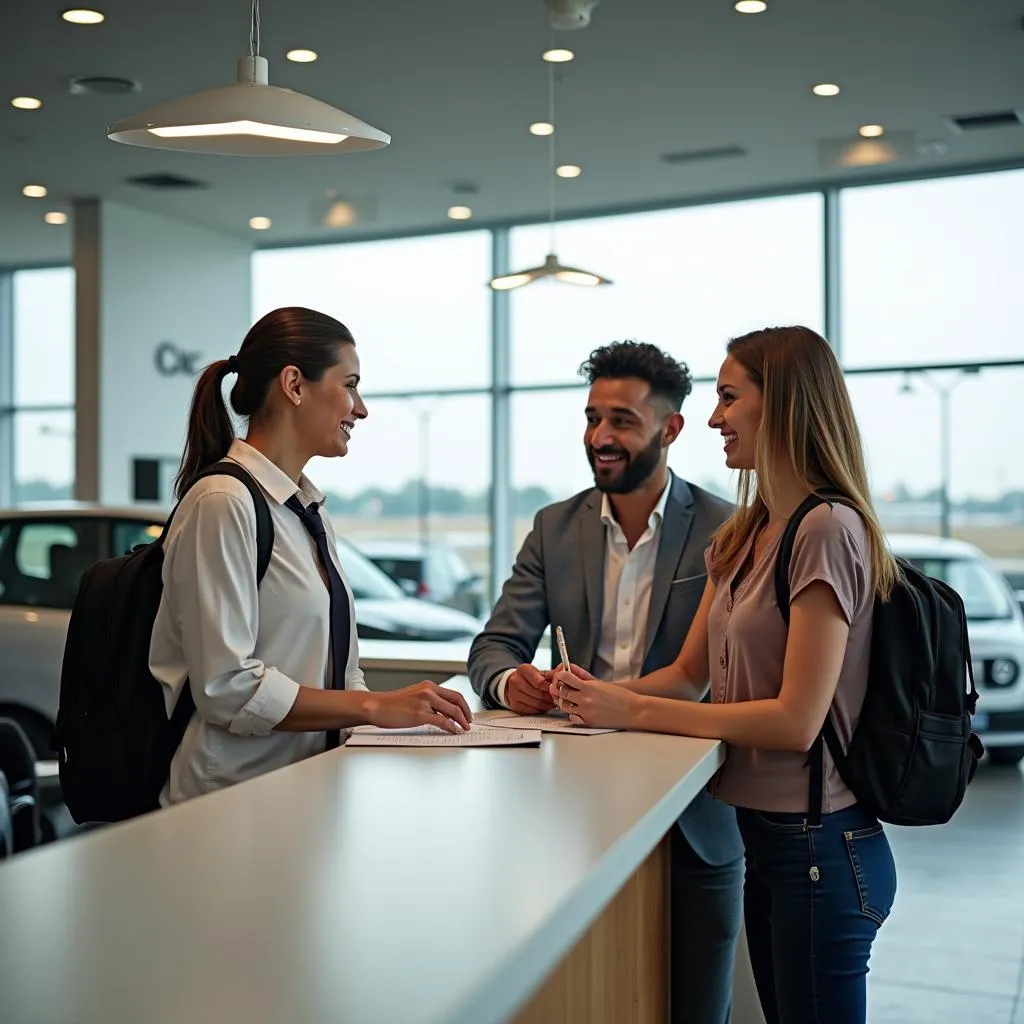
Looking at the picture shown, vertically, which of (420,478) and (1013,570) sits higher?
(420,478)

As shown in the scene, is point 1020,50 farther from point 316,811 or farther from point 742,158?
point 316,811

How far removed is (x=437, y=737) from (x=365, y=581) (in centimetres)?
528

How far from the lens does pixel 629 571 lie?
8.43 ft

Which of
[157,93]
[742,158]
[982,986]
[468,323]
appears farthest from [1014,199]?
[982,986]

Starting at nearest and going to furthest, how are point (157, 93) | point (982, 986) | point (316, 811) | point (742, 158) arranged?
point (316, 811)
point (982, 986)
point (157, 93)
point (742, 158)

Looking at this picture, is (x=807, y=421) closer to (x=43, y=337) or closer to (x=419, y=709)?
(x=419, y=709)

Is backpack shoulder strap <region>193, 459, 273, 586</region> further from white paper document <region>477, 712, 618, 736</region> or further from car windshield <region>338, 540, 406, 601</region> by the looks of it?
car windshield <region>338, 540, 406, 601</region>

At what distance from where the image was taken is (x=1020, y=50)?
6.09 m

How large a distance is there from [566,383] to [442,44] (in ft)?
12.7

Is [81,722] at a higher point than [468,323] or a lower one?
lower

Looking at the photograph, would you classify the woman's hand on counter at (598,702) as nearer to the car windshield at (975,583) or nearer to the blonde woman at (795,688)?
the blonde woman at (795,688)

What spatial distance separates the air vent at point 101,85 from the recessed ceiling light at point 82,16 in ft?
2.52

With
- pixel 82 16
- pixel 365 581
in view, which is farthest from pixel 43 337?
pixel 82 16

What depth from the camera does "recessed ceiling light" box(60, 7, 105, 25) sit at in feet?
18.5
